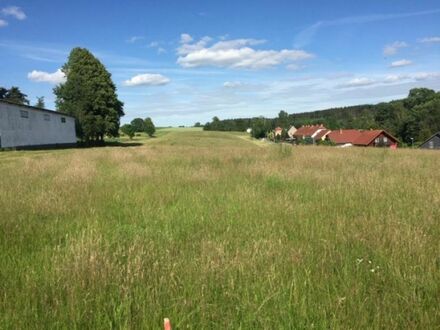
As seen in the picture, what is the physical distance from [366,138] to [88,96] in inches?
2545

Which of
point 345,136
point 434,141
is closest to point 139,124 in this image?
point 345,136

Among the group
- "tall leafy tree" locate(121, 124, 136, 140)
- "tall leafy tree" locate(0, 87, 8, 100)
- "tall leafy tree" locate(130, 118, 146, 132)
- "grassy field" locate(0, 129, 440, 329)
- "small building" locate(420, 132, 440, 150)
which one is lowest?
"small building" locate(420, 132, 440, 150)

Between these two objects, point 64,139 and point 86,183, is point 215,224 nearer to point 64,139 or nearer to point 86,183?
point 86,183

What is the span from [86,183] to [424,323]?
9325 mm

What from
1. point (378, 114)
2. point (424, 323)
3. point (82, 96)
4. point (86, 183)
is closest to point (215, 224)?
point (424, 323)

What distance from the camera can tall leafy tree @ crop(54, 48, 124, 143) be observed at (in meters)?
57.9

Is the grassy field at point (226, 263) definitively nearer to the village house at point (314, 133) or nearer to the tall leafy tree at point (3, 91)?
the tall leafy tree at point (3, 91)

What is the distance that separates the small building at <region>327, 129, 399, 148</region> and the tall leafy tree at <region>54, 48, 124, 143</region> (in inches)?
2100

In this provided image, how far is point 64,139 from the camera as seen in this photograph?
58.6 metres

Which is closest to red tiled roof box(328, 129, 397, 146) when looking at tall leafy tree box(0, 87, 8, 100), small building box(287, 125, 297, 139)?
small building box(287, 125, 297, 139)

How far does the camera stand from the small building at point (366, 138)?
89625 millimetres

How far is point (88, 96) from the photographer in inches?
2283

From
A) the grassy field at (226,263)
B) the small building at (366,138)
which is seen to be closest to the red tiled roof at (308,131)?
the small building at (366,138)

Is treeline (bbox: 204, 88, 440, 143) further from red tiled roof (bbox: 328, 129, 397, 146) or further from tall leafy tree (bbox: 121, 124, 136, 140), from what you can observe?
tall leafy tree (bbox: 121, 124, 136, 140)
